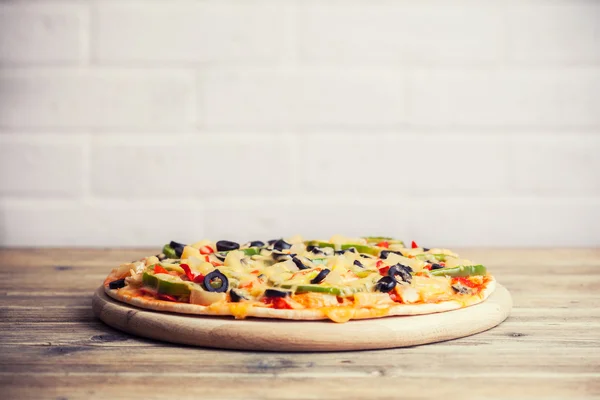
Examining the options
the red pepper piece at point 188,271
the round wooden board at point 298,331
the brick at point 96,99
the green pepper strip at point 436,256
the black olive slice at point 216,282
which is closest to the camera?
the round wooden board at point 298,331

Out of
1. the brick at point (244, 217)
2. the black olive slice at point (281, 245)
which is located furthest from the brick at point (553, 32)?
the black olive slice at point (281, 245)

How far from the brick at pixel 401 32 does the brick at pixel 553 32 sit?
6 centimetres

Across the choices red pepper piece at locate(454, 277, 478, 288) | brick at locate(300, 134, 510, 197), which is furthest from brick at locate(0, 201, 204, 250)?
red pepper piece at locate(454, 277, 478, 288)

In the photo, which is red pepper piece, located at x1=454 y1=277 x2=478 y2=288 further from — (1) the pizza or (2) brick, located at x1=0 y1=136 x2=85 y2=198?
(2) brick, located at x1=0 y1=136 x2=85 y2=198

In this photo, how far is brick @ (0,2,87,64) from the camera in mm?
2770

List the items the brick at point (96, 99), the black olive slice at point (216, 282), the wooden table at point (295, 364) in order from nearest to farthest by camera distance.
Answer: the wooden table at point (295, 364) → the black olive slice at point (216, 282) → the brick at point (96, 99)

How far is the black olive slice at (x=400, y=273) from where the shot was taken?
1.56 metres

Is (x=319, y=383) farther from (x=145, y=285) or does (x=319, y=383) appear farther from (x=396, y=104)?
(x=396, y=104)

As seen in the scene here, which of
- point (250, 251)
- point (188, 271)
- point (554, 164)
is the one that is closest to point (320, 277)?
point (188, 271)

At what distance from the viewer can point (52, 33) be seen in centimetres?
278

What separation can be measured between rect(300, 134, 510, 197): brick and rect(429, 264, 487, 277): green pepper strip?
1.04m

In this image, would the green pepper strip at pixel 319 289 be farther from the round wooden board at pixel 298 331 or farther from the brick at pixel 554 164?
the brick at pixel 554 164

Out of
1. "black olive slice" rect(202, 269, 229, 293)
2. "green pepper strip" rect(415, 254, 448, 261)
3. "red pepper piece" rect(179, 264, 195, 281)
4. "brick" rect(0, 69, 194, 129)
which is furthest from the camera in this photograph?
"brick" rect(0, 69, 194, 129)

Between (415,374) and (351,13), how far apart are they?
1799mm
